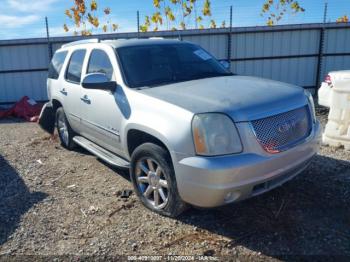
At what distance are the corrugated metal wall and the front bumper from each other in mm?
8765

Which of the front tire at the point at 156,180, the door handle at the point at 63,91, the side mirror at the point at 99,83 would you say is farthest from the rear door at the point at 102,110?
the door handle at the point at 63,91

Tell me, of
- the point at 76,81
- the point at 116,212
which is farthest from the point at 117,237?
the point at 76,81

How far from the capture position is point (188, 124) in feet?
9.96

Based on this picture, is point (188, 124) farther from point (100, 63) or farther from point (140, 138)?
point (100, 63)

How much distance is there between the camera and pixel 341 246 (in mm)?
3059

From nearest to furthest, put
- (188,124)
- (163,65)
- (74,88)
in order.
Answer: (188,124), (163,65), (74,88)

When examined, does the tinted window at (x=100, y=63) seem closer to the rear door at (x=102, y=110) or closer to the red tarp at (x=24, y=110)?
the rear door at (x=102, y=110)

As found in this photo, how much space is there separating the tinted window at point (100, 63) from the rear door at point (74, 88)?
0.36 metres

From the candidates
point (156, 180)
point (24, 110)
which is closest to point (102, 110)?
point (156, 180)

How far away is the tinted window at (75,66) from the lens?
521cm

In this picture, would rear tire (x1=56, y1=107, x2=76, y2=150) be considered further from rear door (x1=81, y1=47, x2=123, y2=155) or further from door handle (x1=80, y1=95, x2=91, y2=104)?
door handle (x1=80, y1=95, x2=91, y2=104)

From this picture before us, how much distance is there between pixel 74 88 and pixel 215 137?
302cm

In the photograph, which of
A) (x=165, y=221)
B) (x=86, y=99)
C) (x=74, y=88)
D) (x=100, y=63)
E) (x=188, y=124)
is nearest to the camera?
(x=188, y=124)

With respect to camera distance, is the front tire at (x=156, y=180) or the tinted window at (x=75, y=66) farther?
the tinted window at (x=75, y=66)
